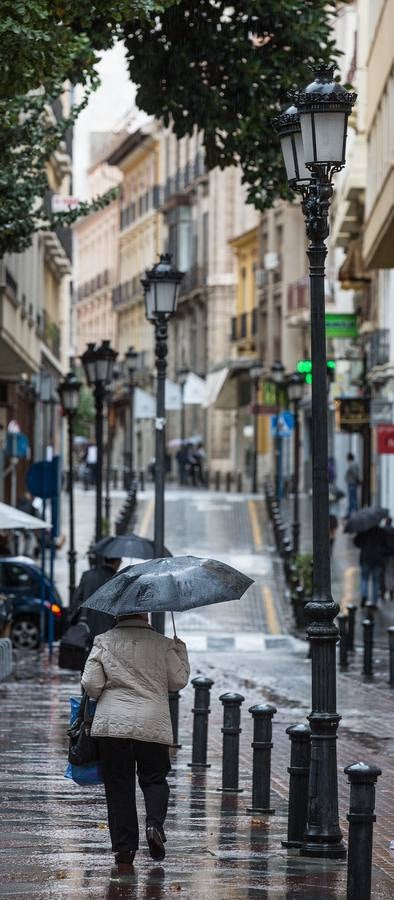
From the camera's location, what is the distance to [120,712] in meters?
9.18

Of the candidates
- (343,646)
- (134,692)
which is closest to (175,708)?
(134,692)

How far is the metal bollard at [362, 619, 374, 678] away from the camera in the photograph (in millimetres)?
20766

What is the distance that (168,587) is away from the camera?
9.42 m

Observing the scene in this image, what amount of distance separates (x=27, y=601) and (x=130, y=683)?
15.7 meters

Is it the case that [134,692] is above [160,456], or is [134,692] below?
below

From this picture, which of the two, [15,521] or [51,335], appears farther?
[51,335]

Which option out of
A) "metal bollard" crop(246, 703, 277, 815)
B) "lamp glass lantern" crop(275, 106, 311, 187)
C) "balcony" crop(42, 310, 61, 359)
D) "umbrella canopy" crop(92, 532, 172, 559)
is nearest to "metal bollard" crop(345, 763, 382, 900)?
"metal bollard" crop(246, 703, 277, 815)

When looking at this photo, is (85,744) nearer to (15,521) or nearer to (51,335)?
(15,521)

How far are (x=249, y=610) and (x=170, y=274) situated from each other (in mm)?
12725

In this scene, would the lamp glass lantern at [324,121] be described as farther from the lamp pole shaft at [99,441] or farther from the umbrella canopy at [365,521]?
the umbrella canopy at [365,521]

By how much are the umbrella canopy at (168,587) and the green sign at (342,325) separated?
1377 inches

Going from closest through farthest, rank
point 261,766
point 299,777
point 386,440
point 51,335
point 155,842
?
point 155,842 → point 299,777 → point 261,766 → point 386,440 → point 51,335

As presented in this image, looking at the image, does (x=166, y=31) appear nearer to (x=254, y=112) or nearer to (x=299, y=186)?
(x=254, y=112)

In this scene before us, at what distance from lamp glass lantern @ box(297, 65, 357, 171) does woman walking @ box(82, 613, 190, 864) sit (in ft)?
8.73
